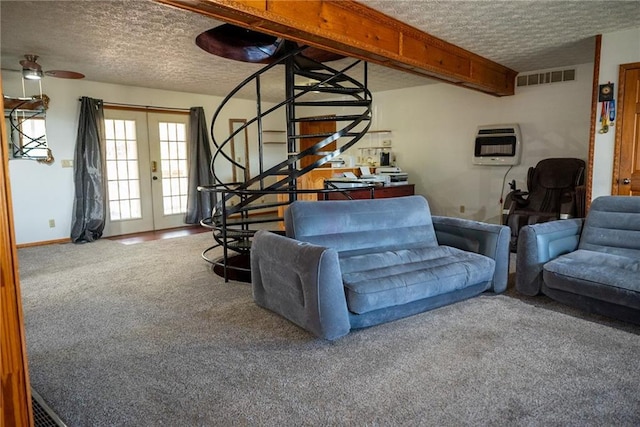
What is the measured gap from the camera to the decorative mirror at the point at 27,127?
5500 millimetres

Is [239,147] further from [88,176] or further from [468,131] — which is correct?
[468,131]

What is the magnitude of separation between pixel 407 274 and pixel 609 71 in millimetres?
3281

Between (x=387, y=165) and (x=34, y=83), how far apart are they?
18.1 ft

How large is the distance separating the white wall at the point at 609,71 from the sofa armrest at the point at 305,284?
3.40m

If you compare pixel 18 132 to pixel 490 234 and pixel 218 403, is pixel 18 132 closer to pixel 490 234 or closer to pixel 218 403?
pixel 218 403

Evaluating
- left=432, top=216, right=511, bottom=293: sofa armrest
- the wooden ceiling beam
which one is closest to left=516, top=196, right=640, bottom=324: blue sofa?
left=432, top=216, right=511, bottom=293: sofa armrest

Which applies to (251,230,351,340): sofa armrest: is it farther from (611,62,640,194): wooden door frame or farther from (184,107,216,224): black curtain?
(184,107,216,224): black curtain

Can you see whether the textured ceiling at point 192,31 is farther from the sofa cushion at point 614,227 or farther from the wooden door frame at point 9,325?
the wooden door frame at point 9,325

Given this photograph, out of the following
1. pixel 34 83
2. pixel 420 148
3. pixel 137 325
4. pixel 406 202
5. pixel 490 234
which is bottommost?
pixel 137 325

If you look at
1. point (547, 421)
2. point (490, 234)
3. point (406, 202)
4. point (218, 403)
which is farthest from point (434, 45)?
point (218, 403)

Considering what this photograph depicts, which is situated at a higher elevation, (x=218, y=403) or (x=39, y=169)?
(x=39, y=169)

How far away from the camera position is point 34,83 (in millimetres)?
5691

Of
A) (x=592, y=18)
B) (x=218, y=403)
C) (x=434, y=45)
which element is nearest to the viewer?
(x=218, y=403)

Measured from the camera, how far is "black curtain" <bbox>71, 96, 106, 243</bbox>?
6.04 metres
